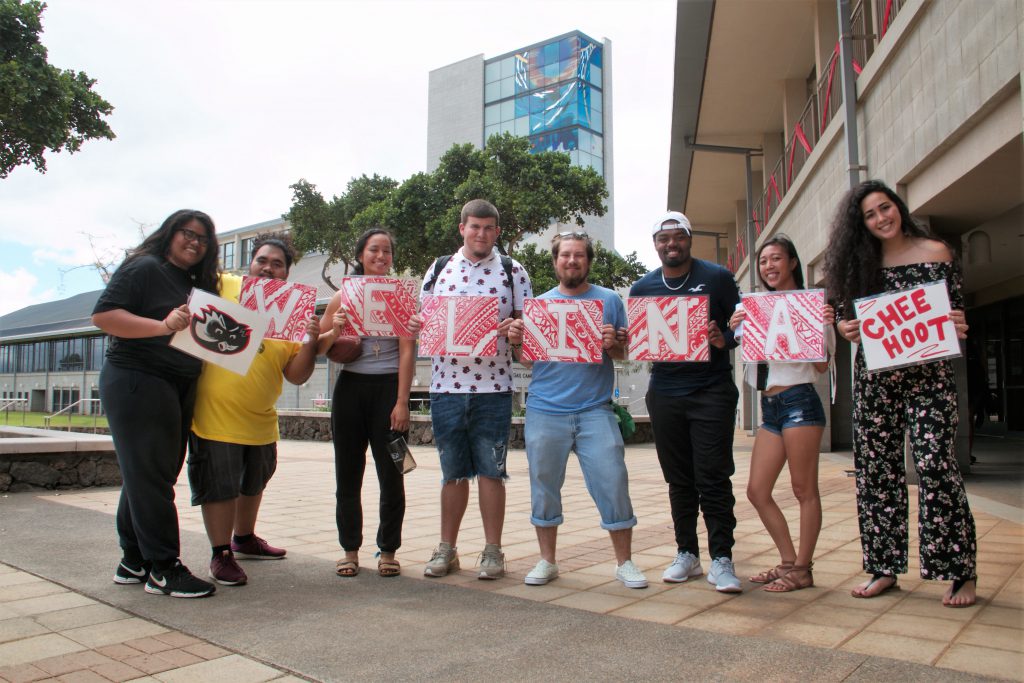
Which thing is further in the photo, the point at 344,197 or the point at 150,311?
the point at 344,197

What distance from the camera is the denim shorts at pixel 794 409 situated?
3.67m

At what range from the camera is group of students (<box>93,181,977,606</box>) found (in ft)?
11.2

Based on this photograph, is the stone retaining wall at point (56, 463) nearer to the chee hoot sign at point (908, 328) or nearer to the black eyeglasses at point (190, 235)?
the black eyeglasses at point (190, 235)

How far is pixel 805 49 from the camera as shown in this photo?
1388 cm

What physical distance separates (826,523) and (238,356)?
456 cm

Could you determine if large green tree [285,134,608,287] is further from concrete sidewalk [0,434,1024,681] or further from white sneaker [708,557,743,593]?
white sneaker [708,557,743,593]

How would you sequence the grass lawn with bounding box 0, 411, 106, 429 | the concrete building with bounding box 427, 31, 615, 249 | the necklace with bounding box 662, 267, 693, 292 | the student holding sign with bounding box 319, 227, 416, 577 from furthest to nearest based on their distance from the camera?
the concrete building with bounding box 427, 31, 615, 249 < the grass lawn with bounding box 0, 411, 106, 429 < the student holding sign with bounding box 319, 227, 416, 577 < the necklace with bounding box 662, 267, 693, 292

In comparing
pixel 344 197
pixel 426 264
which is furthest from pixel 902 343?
pixel 344 197

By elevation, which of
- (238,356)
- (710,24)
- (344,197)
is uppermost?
(344,197)

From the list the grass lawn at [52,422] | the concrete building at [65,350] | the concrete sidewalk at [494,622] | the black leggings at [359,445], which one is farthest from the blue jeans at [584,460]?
the concrete building at [65,350]

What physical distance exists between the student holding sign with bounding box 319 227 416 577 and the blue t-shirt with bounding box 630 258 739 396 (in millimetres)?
1366

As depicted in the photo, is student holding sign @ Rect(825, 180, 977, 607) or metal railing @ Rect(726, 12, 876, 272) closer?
student holding sign @ Rect(825, 180, 977, 607)

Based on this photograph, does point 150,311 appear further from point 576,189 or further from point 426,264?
point 426,264

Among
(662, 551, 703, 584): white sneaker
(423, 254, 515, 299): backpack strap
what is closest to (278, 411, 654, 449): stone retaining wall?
(423, 254, 515, 299): backpack strap
